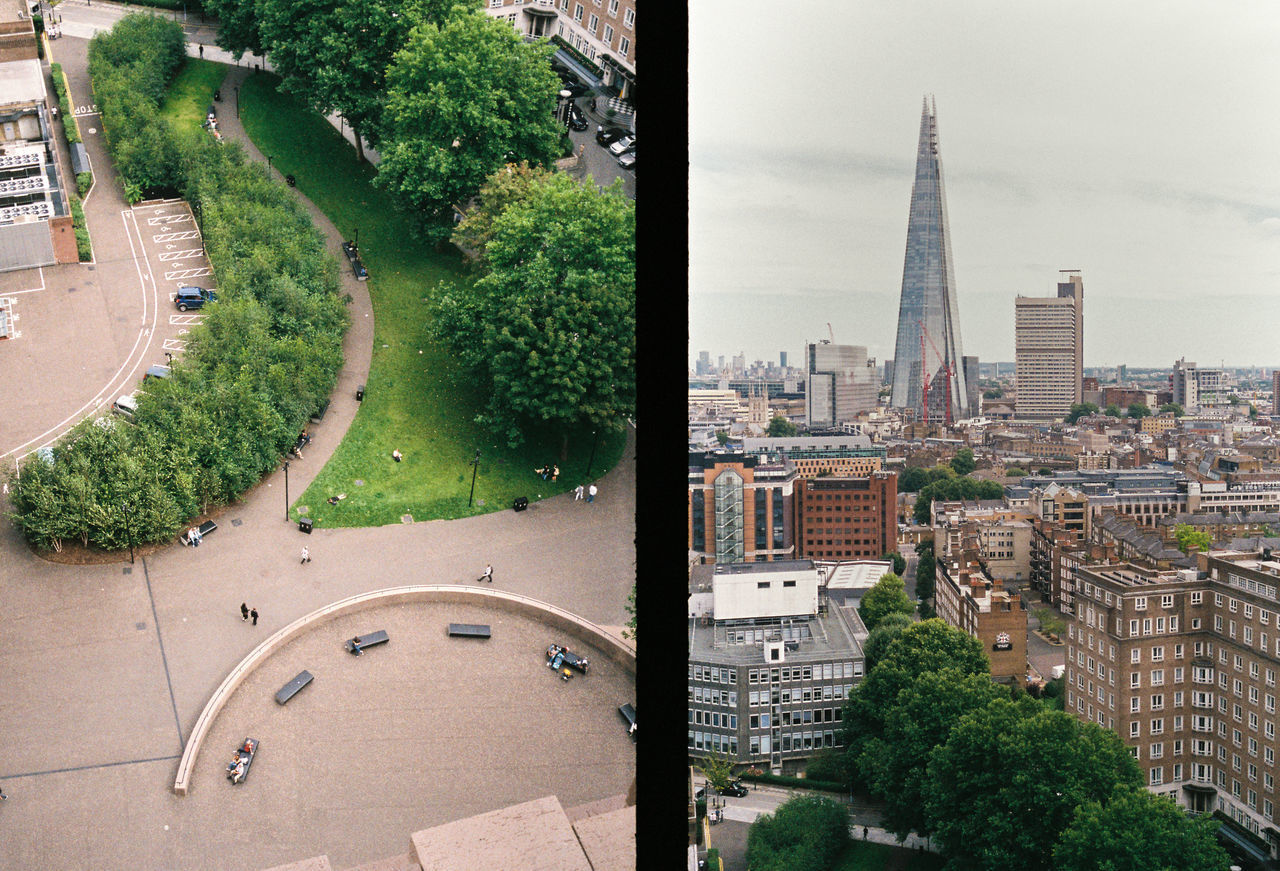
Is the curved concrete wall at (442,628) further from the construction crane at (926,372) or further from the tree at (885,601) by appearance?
the construction crane at (926,372)

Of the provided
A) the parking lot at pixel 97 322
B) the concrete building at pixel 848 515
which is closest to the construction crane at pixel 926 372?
the concrete building at pixel 848 515

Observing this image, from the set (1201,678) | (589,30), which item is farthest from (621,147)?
(1201,678)

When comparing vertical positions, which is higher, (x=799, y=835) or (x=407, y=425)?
(x=407, y=425)

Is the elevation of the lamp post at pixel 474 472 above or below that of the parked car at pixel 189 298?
below

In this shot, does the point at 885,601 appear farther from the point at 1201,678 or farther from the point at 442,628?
the point at 442,628

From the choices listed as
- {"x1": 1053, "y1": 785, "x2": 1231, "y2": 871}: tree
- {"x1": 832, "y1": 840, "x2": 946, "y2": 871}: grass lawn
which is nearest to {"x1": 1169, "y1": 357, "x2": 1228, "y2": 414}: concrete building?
{"x1": 1053, "y1": 785, "x2": 1231, "y2": 871}: tree

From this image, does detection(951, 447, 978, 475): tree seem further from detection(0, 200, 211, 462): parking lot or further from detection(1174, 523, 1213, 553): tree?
detection(0, 200, 211, 462): parking lot
